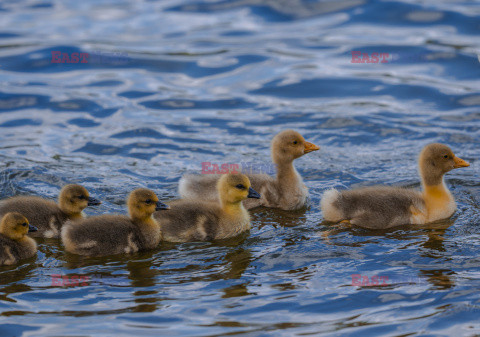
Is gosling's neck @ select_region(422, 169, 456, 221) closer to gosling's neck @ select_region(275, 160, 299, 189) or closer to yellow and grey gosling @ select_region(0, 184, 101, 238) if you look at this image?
gosling's neck @ select_region(275, 160, 299, 189)

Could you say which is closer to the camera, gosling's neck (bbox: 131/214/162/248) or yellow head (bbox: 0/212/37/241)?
yellow head (bbox: 0/212/37/241)

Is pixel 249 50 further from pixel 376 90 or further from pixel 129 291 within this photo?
pixel 129 291

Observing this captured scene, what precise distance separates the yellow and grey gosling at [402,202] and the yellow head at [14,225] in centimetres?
286

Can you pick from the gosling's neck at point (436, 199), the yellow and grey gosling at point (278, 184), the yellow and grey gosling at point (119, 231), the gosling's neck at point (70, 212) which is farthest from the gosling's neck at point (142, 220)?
the gosling's neck at point (436, 199)

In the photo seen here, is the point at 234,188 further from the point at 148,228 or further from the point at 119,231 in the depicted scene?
the point at 119,231

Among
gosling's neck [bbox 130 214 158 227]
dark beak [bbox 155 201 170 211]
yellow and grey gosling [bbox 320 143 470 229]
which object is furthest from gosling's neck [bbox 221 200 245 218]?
yellow and grey gosling [bbox 320 143 470 229]

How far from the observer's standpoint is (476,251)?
22.8 ft

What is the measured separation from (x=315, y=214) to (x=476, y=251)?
183cm

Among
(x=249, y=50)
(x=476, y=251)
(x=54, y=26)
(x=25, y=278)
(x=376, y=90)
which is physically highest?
(x=54, y=26)

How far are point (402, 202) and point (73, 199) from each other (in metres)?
3.14

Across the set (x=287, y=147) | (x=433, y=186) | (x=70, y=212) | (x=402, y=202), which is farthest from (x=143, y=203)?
(x=433, y=186)

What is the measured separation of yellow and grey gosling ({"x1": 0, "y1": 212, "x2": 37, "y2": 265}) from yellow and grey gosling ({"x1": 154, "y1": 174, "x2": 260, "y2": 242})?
4.03 feet

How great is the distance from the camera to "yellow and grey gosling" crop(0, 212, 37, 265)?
6.68m

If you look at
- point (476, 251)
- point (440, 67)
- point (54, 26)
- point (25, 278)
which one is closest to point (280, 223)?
point (476, 251)
